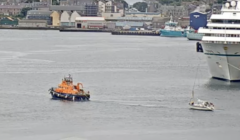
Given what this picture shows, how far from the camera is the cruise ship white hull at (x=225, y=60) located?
38844mm

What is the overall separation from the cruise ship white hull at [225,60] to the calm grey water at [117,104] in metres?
0.61

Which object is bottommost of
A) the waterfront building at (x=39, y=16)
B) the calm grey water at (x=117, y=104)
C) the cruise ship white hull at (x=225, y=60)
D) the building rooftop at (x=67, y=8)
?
the waterfront building at (x=39, y=16)

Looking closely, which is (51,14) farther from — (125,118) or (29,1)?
(125,118)

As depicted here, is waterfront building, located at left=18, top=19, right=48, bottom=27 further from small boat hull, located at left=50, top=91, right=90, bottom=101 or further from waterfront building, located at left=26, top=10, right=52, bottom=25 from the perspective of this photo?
small boat hull, located at left=50, top=91, right=90, bottom=101

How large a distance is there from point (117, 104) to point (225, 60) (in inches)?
341

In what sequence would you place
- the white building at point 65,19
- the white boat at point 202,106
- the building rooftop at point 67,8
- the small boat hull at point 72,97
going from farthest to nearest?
1. the building rooftop at point 67,8
2. the white building at point 65,19
3. the small boat hull at point 72,97
4. the white boat at point 202,106

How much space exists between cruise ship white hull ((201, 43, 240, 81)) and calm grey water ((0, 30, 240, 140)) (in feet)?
1.99

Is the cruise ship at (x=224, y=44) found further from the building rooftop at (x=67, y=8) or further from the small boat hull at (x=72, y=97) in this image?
the building rooftop at (x=67, y=8)

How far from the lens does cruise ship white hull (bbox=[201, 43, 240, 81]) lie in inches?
1529

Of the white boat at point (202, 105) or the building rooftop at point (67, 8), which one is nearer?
the white boat at point (202, 105)

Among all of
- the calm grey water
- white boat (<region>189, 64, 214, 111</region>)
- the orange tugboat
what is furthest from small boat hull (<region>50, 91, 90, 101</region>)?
white boat (<region>189, 64, 214, 111</region>)

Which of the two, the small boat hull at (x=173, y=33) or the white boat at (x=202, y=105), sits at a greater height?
the white boat at (x=202, y=105)

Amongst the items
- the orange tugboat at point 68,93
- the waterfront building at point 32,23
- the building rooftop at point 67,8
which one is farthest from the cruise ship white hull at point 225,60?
the building rooftop at point 67,8

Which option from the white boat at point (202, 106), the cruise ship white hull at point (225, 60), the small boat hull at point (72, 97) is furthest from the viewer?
the cruise ship white hull at point (225, 60)
